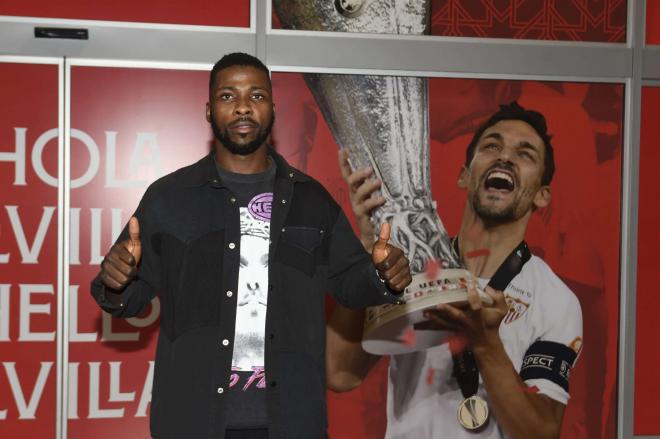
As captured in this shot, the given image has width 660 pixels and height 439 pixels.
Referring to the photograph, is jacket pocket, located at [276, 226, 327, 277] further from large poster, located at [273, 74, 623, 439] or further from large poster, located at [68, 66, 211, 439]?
large poster, located at [68, 66, 211, 439]

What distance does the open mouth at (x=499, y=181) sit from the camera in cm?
282

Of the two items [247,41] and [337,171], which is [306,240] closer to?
[337,171]

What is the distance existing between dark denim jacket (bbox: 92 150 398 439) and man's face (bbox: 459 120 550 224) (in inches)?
39.8

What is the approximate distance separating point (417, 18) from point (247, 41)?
66 centimetres

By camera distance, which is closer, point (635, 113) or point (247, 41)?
point (247, 41)

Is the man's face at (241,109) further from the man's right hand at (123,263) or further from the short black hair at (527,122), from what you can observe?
the short black hair at (527,122)

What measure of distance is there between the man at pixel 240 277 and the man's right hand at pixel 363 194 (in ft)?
2.53

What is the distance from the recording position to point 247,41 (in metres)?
2.68

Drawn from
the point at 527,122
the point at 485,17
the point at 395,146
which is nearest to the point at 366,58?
the point at 395,146

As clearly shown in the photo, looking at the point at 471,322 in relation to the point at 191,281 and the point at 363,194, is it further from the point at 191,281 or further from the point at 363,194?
the point at 191,281

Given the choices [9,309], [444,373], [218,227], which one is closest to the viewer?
[218,227]

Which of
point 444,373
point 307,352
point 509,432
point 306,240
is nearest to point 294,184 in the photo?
point 306,240

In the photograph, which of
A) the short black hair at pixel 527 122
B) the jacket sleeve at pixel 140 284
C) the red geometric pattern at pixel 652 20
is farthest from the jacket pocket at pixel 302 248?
the red geometric pattern at pixel 652 20

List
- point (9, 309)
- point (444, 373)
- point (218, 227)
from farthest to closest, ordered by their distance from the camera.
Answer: point (444, 373)
point (9, 309)
point (218, 227)
